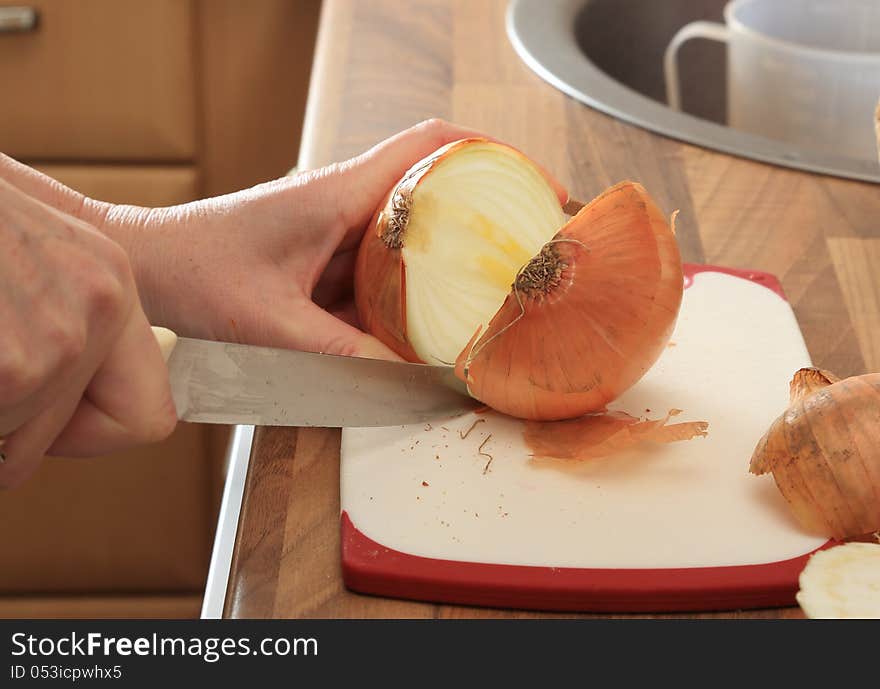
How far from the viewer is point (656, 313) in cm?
71

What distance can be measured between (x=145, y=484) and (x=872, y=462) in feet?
4.59

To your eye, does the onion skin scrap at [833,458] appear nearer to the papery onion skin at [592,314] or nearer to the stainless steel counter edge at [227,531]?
the papery onion skin at [592,314]

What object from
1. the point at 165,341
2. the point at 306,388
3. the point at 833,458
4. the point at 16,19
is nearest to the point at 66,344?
the point at 165,341

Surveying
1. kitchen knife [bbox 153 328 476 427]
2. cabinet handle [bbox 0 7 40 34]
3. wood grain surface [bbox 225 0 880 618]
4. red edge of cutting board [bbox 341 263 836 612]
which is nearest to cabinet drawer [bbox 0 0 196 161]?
cabinet handle [bbox 0 7 40 34]

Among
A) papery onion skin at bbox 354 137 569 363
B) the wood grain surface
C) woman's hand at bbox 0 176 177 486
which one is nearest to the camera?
woman's hand at bbox 0 176 177 486

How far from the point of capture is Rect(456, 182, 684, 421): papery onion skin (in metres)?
0.70

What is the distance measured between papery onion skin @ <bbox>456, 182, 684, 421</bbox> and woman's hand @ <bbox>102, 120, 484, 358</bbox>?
0.11 m

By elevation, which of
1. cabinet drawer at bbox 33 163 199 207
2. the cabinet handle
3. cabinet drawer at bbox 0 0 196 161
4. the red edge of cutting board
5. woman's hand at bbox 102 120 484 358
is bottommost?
cabinet drawer at bbox 33 163 199 207

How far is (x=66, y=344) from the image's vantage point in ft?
1.82

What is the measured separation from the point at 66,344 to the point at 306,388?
0.22 metres

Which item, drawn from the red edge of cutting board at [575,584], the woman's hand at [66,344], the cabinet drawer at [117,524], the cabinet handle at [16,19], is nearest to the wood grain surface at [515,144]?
the red edge of cutting board at [575,584]

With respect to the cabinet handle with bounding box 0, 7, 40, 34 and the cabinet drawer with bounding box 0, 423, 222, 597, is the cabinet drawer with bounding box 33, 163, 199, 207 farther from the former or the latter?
the cabinet drawer with bounding box 0, 423, 222, 597

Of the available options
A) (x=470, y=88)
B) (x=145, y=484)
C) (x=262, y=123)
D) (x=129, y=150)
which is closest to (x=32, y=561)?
(x=145, y=484)

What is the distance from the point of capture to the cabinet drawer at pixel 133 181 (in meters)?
1.79
